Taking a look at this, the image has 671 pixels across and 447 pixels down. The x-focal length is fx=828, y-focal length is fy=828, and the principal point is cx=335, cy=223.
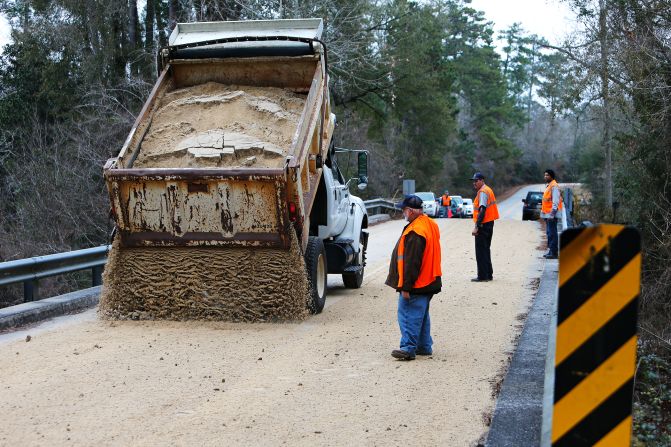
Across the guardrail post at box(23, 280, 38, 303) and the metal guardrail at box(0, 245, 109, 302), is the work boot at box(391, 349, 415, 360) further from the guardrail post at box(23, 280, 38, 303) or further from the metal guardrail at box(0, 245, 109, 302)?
the guardrail post at box(23, 280, 38, 303)

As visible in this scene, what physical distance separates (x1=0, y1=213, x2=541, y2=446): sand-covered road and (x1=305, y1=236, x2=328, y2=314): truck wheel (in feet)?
0.59

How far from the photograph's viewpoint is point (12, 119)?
2798cm

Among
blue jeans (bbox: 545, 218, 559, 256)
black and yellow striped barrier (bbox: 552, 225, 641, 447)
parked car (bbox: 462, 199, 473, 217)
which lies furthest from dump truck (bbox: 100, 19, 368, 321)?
parked car (bbox: 462, 199, 473, 217)

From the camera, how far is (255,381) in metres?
7.03

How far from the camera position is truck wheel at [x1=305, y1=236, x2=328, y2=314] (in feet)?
33.2

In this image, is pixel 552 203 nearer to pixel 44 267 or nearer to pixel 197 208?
pixel 197 208

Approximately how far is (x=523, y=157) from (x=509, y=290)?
89191 mm

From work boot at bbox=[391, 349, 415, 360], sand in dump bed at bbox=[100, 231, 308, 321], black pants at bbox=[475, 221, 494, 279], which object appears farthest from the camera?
black pants at bbox=[475, 221, 494, 279]

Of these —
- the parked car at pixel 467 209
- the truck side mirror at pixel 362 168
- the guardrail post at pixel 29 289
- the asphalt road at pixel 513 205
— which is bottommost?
the asphalt road at pixel 513 205

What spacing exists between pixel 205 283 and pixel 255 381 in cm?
271

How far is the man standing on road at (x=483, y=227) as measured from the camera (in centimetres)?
1355

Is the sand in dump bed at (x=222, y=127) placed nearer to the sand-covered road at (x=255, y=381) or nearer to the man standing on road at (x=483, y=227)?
the sand-covered road at (x=255, y=381)

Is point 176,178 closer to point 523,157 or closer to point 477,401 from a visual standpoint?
point 477,401

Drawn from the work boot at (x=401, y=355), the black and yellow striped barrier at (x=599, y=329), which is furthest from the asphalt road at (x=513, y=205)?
the black and yellow striped barrier at (x=599, y=329)
